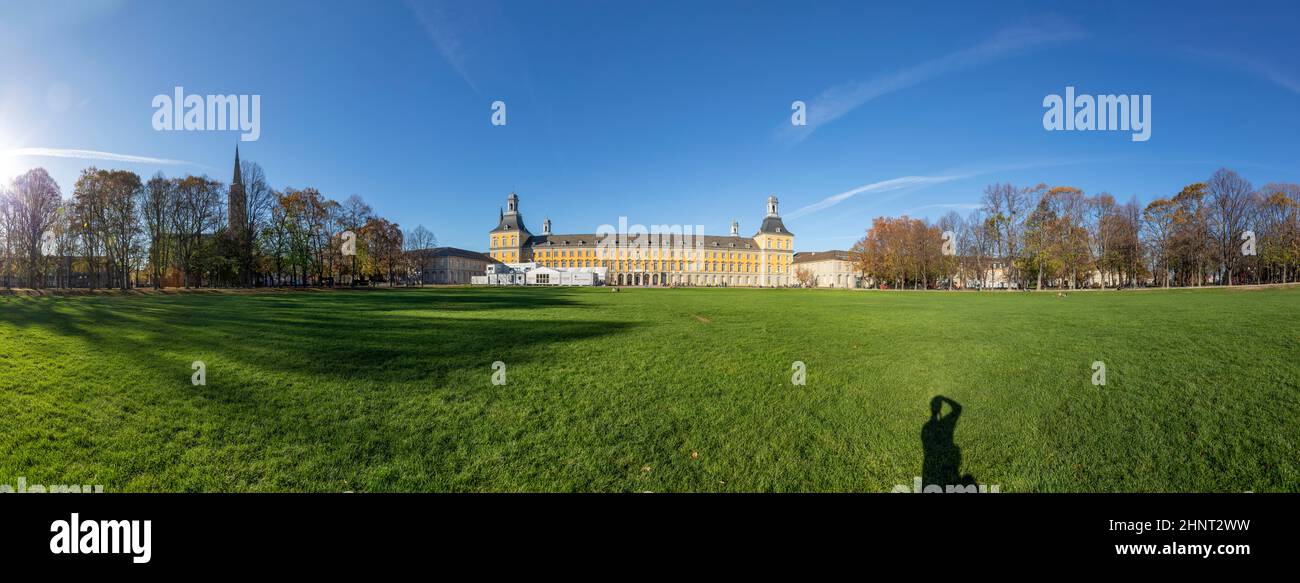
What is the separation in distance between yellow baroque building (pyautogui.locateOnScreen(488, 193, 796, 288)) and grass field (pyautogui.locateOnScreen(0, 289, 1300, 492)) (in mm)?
123832

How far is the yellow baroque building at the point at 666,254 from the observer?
441 feet

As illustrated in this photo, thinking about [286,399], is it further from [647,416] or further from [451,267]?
[451,267]

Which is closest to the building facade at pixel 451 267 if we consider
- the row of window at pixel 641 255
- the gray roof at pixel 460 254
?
the gray roof at pixel 460 254

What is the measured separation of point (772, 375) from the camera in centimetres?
801

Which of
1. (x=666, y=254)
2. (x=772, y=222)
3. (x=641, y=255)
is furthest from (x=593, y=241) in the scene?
(x=772, y=222)

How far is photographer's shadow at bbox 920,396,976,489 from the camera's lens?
429 cm

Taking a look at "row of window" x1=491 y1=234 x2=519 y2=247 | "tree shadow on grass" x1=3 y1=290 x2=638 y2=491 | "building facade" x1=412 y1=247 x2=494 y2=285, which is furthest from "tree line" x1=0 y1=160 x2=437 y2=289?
"row of window" x1=491 y1=234 x2=519 y2=247

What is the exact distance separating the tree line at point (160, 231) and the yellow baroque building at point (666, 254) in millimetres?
78463

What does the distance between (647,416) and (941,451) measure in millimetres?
3464

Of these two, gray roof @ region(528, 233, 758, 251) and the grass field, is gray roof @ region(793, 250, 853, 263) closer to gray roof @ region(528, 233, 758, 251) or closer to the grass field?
gray roof @ region(528, 233, 758, 251)
